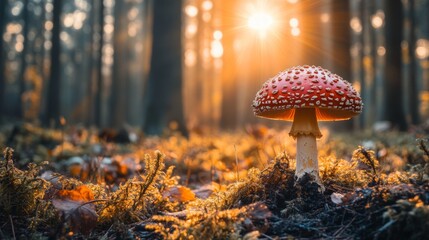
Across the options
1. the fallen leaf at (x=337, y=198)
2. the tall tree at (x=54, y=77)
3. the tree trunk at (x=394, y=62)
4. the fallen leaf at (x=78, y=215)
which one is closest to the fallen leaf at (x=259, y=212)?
the fallen leaf at (x=337, y=198)

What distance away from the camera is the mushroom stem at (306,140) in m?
2.65

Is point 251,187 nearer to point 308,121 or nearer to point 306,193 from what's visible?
point 306,193

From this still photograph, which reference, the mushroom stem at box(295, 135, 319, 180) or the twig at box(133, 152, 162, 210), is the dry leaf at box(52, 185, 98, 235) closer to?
the twig at box(133, 152, 162, 210)

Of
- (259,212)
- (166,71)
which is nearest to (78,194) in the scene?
(259,212)

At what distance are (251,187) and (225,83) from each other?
13.2m

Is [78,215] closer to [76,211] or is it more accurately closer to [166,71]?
[76,211]

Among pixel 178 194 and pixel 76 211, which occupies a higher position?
pixel 76 211

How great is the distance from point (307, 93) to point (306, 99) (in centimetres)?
4

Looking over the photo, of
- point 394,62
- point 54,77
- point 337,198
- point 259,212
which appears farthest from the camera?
point 54,77

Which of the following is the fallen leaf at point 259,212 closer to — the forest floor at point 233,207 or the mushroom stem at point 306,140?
the forest floor at point 233,207

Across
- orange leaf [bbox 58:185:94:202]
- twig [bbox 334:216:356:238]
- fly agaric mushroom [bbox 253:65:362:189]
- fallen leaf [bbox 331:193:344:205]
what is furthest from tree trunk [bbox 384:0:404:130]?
orange leaf [bbox 58:185:94:202]

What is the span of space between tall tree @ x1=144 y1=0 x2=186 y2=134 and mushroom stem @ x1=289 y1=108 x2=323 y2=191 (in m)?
6.49

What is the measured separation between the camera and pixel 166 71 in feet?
30.4

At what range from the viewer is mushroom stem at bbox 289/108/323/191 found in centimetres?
265
